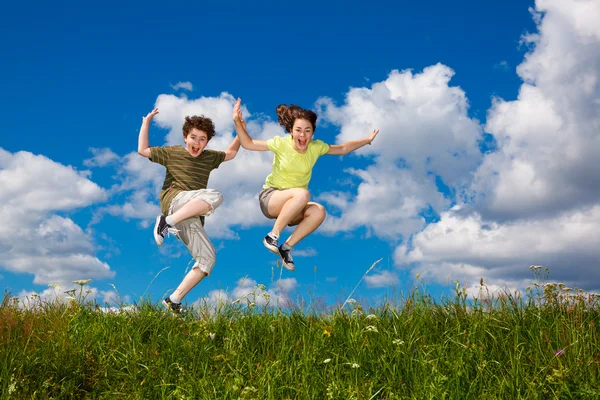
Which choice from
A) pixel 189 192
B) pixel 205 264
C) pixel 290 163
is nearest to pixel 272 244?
pixel 205 264

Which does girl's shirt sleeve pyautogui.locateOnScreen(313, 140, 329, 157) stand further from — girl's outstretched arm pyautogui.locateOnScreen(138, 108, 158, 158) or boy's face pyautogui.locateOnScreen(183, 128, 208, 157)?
girl's outstretched arm pyautogui.locateOnScreen(138, 108, 158, 158)

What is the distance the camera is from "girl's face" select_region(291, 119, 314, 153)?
8.90m

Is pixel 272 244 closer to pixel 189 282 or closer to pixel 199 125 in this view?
pixel 189 282

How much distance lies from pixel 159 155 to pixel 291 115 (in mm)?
2148

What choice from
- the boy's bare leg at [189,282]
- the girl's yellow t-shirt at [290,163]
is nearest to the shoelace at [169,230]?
the boy's bare leg at [189,282]

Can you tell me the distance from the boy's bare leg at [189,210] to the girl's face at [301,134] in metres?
1.77

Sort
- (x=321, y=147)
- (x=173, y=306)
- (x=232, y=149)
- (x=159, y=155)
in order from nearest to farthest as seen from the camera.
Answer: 1. (x=173, y=306)
2. (x=159, y=155)
3. (x=232, y=149)
4. (x=321, y=147)

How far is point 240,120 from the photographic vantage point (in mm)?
8531

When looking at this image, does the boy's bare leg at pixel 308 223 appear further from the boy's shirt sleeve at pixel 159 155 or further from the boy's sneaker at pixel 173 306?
the boy's shirt sleeve at pixel 159 155

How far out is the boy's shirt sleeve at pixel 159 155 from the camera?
852cm

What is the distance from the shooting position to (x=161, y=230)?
27.1 ft

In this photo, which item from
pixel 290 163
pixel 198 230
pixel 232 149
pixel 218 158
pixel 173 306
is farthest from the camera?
pixel 232 149

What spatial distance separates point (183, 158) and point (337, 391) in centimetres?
466

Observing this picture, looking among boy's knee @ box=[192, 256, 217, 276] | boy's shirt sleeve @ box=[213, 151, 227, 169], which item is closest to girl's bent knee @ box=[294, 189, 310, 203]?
boy's shirt sleeve @ box=[213, 151, 227, 169]
